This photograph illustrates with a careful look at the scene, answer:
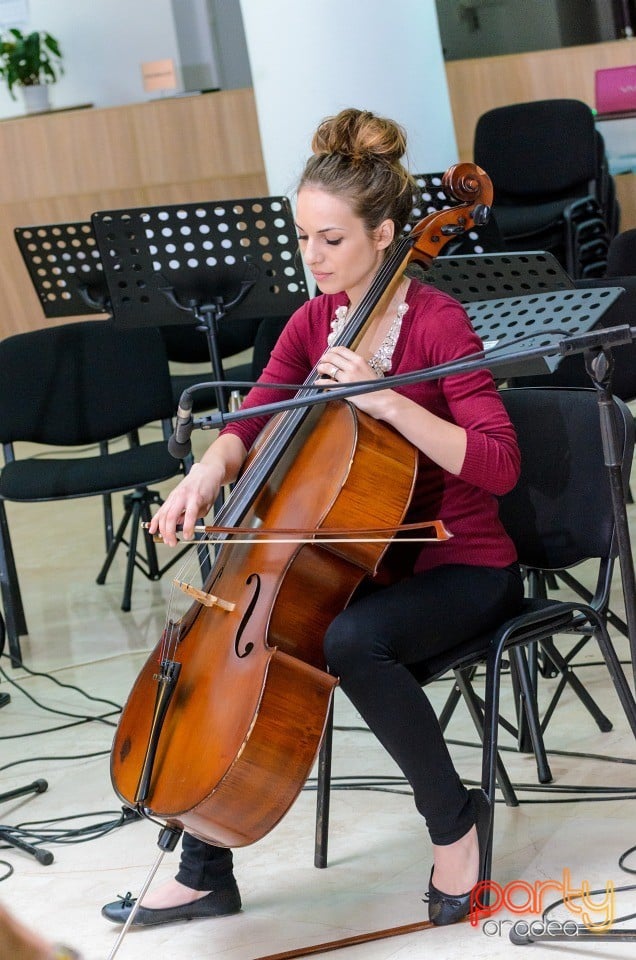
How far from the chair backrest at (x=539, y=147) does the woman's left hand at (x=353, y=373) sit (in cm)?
373

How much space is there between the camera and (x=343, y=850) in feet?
7.66

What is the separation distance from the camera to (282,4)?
4.40 metres

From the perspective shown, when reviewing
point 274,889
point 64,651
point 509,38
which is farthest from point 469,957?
point 509,38

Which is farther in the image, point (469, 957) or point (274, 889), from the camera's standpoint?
point (274, 889)

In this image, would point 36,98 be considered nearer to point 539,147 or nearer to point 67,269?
point 539,147

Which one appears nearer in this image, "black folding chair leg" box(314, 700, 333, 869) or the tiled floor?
the tiled floor

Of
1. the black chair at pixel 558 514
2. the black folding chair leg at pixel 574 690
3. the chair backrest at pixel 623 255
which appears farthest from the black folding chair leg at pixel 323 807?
the chair backrest at pixel 623 255

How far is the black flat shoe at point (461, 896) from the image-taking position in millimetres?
1987

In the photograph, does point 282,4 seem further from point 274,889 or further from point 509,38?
point 274,889

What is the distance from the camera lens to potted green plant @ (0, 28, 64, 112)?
23.1 ft

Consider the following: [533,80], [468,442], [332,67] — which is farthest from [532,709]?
[533,80]

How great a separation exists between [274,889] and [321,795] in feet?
0.58

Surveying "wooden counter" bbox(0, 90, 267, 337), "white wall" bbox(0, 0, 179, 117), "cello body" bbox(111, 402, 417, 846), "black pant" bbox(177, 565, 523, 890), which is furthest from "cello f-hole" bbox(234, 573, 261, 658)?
"white wall" bbox(0, 0, 179, 117)

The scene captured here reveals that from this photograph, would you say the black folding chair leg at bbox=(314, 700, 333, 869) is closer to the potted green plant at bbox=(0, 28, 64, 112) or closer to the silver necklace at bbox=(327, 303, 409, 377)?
the silver necklace at bbox=(327, 303, 409, 377)
